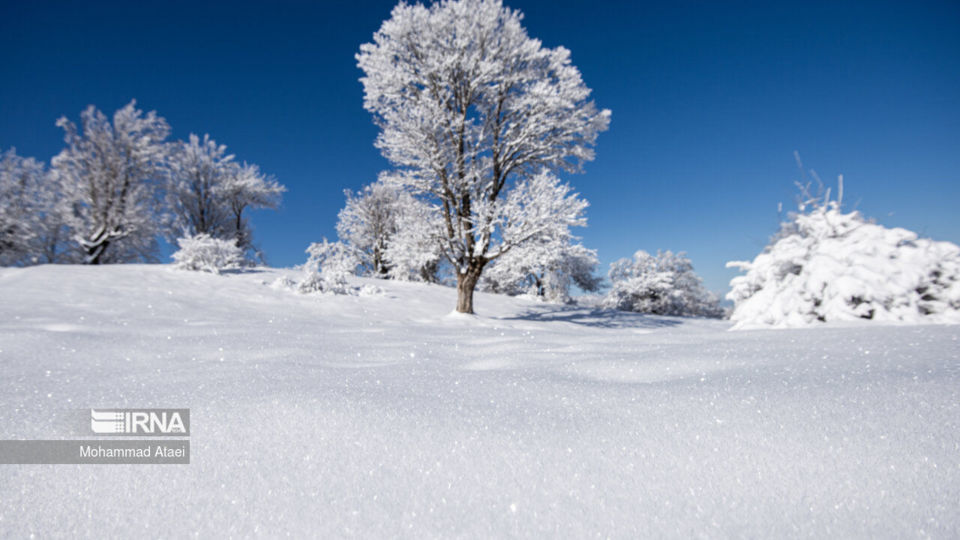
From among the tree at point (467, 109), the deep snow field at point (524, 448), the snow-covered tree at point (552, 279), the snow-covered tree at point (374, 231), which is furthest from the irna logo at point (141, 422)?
the snow-covered tree at point (374, 231)

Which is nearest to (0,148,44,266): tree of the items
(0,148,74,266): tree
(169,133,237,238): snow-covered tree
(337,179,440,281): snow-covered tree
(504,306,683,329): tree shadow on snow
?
(0,148,74,266): tree

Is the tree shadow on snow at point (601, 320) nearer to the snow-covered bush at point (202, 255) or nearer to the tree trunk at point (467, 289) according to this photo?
the tree trunk at point (467, 289)

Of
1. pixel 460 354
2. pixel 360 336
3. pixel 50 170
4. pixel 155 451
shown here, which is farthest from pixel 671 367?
pixel 50 170

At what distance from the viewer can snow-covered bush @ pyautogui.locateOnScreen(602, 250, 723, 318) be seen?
1664cm

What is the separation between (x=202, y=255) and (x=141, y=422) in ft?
32.0

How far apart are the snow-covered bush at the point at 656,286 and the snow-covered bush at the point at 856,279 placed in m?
11.1

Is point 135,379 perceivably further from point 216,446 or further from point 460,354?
point 460,354

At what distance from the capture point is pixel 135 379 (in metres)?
1.81

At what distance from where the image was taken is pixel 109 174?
1348 cm

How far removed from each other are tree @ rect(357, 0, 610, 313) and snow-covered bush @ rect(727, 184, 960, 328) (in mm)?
3546

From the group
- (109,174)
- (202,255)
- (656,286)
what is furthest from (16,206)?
(656,286)

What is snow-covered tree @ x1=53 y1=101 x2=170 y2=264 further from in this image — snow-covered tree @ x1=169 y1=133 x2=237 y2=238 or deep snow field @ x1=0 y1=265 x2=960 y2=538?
deep snow field @ x1=0 y1=265 x2=960 y2=538

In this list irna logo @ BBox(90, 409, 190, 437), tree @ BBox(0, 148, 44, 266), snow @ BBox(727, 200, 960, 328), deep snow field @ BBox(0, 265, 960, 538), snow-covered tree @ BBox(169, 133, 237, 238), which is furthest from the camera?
snow-covered tree @ BBox(169, 133, 237, 238)

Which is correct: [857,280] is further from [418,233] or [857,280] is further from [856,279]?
[418,233]
